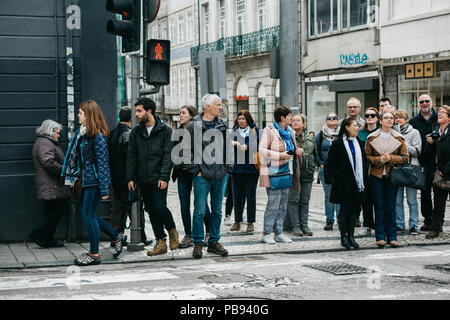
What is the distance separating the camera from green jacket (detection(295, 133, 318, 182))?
11133 mm

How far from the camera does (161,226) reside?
939 centimetres

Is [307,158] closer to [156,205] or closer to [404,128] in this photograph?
[404,128]

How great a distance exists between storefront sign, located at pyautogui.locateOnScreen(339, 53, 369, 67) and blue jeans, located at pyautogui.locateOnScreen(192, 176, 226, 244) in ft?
58.9

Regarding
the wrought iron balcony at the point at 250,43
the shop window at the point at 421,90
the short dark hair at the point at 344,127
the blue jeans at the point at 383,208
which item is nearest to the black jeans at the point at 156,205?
the short dark hair at the point at 344,127

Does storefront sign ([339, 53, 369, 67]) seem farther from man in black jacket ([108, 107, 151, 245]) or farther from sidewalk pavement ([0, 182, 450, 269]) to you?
man in black jacket ([108, 107, 151, 245])

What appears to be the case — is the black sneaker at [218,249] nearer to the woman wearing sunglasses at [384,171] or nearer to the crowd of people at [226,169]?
the crowd of people at [226,169]

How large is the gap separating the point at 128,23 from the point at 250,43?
2565 centimetres

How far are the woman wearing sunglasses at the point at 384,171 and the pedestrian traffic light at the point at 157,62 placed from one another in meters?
2.90
